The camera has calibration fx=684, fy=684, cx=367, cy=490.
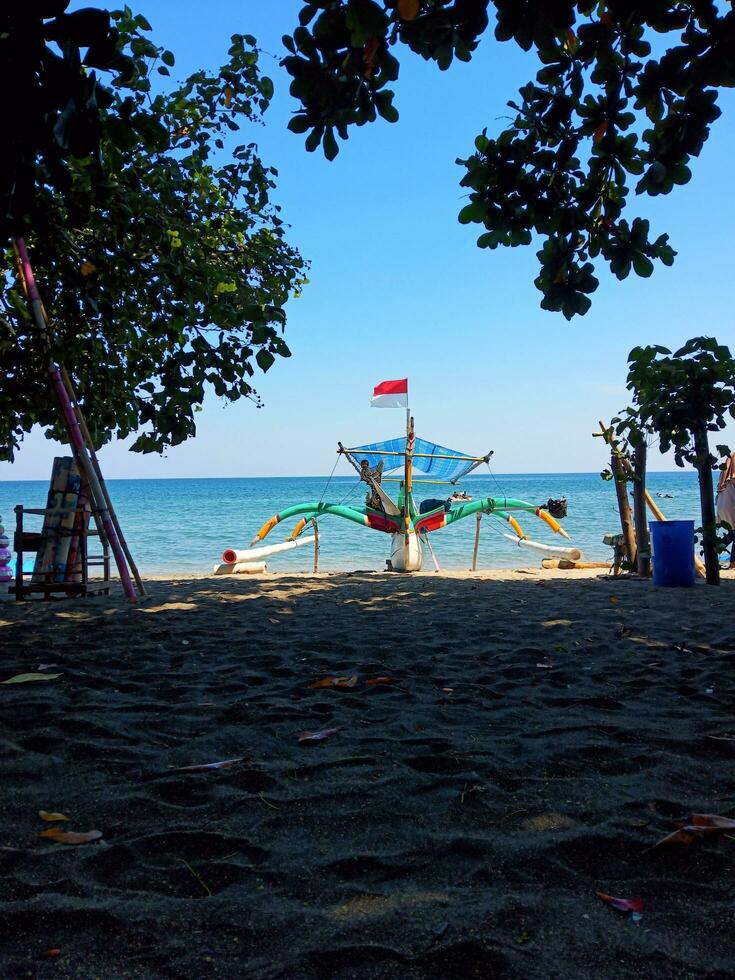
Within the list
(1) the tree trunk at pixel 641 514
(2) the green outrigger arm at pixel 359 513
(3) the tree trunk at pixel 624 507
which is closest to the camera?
(1) the tree trunk at pixel 641 514

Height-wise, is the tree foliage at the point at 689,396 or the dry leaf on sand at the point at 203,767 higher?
the tree foliage at the point at 689,396

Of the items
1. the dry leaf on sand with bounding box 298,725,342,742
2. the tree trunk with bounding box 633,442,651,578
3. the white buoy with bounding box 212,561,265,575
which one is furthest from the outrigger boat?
the dry leaf on sand with bounding box 298,725,342,742

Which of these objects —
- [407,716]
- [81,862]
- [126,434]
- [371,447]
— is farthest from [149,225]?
[371,447]

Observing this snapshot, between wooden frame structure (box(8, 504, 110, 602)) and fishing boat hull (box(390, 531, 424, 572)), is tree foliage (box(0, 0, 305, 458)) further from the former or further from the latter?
fishing boat hull (box(390, 531, 424, 572))

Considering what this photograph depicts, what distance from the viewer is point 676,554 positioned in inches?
334

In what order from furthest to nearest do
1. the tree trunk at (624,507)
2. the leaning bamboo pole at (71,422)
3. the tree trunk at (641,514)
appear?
1. the tree trunk at (624,507)
2. the tree trunk at (641,514)
3. the leaning bamboo pole at (71,422)

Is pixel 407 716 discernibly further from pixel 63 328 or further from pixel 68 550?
pixel 68 550

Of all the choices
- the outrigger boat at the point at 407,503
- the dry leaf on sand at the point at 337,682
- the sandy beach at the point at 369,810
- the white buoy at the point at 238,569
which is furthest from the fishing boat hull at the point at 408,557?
the dry leaf on sand at the point at 337,682

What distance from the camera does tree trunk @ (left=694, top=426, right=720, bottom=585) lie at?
7.90 metres

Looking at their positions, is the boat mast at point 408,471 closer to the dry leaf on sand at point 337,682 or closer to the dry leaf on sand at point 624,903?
the dry leaf on sand at point 337,682

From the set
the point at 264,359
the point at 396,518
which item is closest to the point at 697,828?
the point at 264,359

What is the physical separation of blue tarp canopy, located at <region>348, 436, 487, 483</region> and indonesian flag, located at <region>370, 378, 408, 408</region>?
1.13 metres

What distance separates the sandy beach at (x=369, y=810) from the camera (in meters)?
1.51

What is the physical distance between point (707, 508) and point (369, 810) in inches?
291
